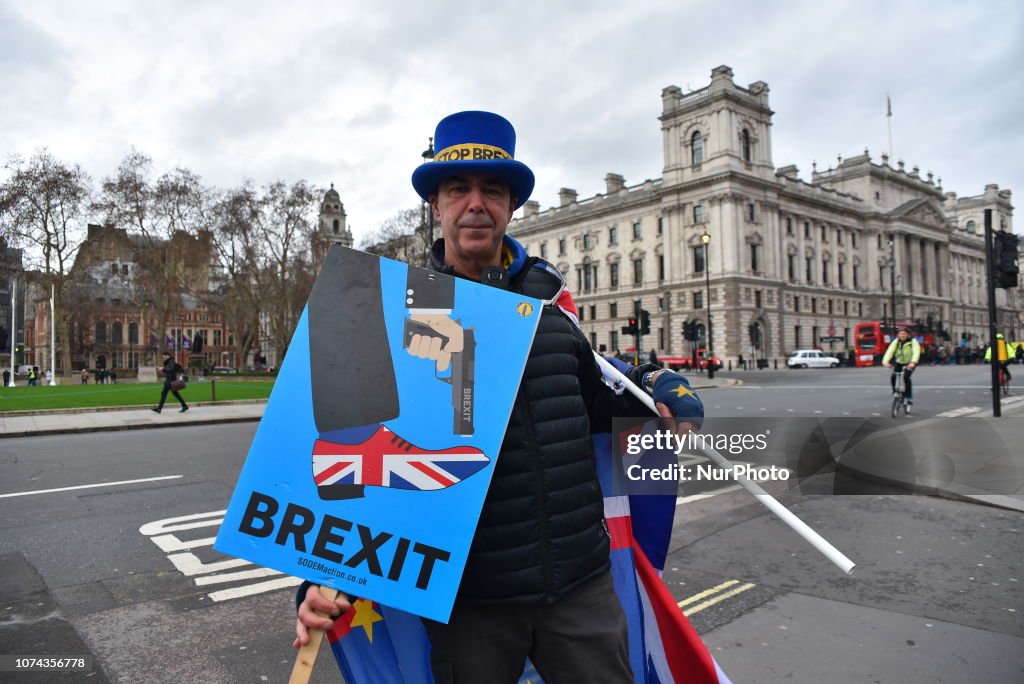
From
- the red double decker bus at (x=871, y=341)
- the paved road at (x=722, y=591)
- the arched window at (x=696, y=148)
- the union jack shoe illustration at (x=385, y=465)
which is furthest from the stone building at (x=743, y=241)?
the union jack shoe illustration at (x=385, y=465)

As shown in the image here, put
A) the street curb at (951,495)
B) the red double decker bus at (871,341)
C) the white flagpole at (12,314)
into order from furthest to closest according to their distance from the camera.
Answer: the red double decker bus at (871,341)
the white flagpole at (12,314)
the street curb at (951,495)

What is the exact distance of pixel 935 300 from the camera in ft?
260

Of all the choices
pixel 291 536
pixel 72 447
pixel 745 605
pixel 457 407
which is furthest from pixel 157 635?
pixel 72 447

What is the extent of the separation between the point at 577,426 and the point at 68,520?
19.4ft

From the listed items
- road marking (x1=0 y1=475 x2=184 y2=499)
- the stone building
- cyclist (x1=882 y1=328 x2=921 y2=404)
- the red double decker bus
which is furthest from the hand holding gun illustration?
the red double decker bus

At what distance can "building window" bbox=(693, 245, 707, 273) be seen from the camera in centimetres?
6057

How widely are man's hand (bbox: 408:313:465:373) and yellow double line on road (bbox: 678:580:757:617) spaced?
2737 mm

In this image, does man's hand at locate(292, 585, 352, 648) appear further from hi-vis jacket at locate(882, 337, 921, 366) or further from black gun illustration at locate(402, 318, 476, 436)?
hi-vis jacket at locate(882, 337, 921, 366)

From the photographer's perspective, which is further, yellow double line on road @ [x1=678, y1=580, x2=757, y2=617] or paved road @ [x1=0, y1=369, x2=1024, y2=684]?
yellow double line on road @ [x1=678, y1=580, x2=757, y2=617]

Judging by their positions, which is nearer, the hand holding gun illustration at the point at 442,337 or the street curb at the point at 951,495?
the hand holding gun illustration at the point at 442,337

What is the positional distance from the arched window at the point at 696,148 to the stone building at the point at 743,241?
3.7 inches

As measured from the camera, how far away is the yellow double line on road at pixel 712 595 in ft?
12.2

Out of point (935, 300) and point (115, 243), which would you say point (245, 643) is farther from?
point (935, 300)

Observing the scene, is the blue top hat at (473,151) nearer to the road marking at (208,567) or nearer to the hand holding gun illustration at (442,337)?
the hand holding gun illustration at (442,337)
